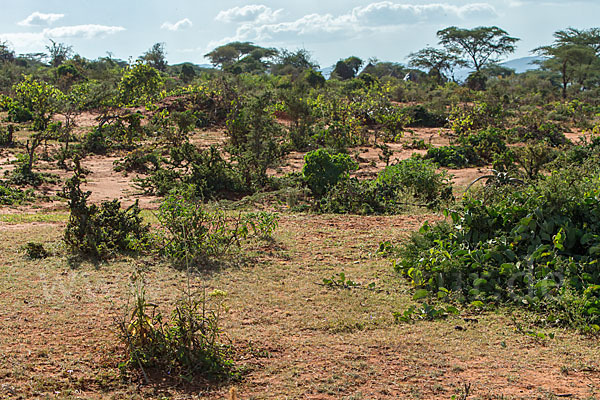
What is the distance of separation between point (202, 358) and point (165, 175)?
22.5ft

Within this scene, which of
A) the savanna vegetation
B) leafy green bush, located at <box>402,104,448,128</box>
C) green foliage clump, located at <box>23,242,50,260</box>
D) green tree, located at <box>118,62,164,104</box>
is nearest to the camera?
the savanna vegetation

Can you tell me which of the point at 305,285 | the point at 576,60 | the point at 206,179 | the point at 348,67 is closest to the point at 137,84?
the point at 206,179

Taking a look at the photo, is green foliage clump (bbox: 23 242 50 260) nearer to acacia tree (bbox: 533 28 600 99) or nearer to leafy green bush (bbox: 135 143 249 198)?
leafy green bush (bbox: 135 143 249 198)

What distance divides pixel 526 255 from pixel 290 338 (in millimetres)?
2329

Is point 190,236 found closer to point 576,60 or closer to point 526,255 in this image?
point 526,255

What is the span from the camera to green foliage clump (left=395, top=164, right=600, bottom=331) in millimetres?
4672

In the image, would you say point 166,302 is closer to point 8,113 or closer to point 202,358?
point 202,358

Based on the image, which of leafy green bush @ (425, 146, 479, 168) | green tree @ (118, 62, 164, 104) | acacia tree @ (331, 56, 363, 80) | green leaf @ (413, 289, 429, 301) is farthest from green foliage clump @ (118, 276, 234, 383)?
acacia tree @ (331, 56, 363, 80)

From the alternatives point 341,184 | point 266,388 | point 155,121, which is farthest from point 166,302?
point 155,121

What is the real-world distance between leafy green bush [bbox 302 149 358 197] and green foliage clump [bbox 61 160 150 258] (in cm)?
380

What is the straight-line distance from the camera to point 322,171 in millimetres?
9539

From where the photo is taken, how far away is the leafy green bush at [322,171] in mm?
9414

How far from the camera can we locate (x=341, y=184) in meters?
9.01

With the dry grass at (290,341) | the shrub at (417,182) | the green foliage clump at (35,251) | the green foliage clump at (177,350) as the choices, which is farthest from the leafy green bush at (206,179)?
the green foliage clump at (177,350)
